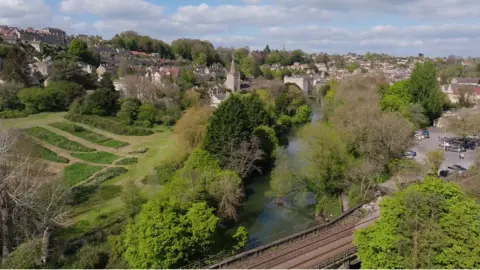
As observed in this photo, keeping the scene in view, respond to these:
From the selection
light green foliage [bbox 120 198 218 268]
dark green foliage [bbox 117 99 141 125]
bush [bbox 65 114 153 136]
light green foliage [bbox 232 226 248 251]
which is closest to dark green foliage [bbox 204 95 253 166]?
light green foliage [bbox 232 226 248 251]

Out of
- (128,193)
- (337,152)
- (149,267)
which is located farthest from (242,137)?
(149,267)

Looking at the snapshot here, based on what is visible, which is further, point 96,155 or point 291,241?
point 96,155

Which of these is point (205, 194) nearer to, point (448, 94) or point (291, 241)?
point (291, 241)

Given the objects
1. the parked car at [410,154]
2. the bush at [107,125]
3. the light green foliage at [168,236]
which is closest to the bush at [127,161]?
the bush at [107,125]

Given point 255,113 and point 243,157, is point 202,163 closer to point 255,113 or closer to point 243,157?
point 243,157

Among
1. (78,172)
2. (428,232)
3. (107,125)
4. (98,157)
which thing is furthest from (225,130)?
(428,232)

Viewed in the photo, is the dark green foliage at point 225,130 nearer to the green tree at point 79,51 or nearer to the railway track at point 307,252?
the railway track at point 307,252
